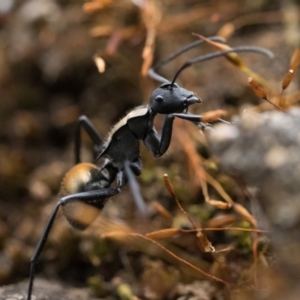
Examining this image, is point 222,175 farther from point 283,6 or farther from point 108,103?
point 283,6

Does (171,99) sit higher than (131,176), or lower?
higher

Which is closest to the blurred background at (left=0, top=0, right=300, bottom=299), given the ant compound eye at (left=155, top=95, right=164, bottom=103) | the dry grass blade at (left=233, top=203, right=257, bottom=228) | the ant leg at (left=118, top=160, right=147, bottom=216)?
the dry grass blade at (left=233, top=203, right=257, bottom=228)

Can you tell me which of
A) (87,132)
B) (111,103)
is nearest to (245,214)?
(87,132)

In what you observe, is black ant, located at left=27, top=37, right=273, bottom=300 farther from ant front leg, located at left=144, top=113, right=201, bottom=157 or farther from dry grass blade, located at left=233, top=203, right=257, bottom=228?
dry grass blade, located at left=233, top=203, right=257, bottom=228

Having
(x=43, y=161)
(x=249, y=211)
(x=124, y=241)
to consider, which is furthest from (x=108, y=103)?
(x=249, y=211)

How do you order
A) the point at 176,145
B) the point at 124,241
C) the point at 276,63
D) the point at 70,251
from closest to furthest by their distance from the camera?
1. the point at 124,241
2. the point at 70,251
3. the point at 176,145
4. the point at 276,63

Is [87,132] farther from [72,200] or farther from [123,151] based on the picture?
[72,200]

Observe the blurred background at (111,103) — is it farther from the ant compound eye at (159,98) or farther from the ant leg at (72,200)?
the ant compound eye at (159,98)
